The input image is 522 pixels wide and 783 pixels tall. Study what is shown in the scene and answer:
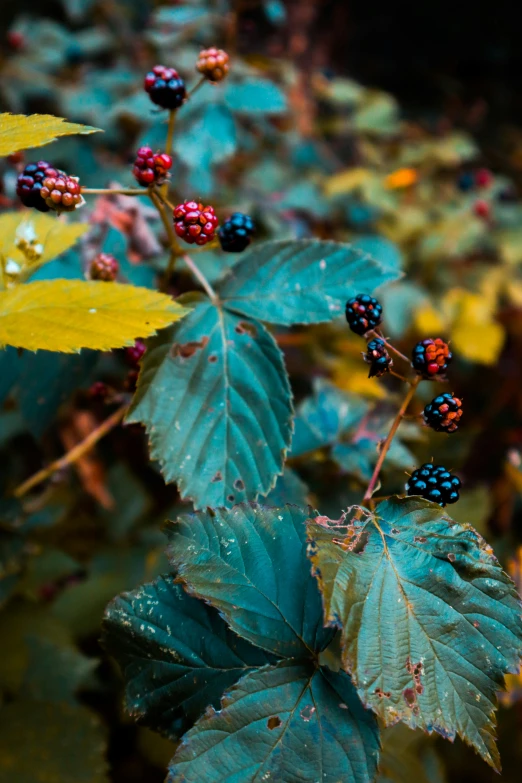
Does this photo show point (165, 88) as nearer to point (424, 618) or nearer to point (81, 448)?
point (81, 448)

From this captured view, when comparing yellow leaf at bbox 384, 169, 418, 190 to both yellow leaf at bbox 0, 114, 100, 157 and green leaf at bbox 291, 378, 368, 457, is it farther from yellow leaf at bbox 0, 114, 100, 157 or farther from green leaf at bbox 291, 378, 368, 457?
yellow leaf at bbox 0, 114, 100, 157

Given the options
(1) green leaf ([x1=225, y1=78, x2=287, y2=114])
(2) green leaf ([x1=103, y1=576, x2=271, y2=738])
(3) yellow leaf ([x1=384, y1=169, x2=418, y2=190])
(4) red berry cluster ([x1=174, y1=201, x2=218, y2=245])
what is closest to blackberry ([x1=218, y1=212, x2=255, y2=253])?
(4) red berry cluster ([x1=174, y1=201, x2=218, y2=245])

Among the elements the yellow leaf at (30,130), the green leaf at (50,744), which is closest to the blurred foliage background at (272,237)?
the green leaf at (50,744)

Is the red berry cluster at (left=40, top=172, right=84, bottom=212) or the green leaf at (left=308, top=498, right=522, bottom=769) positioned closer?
the green leaf at (left=308, top=498, right=522, bottom=769)

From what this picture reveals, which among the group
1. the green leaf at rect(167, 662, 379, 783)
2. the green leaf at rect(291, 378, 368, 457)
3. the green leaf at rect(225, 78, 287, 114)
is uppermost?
the green leaf at rect(225, 78, 287, 114)

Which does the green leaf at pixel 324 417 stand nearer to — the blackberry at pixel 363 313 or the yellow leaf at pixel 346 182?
the blackberry at pixel 363 313

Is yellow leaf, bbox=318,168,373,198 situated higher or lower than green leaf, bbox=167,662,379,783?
lower

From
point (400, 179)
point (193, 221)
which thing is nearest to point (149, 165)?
point (193, 221)
